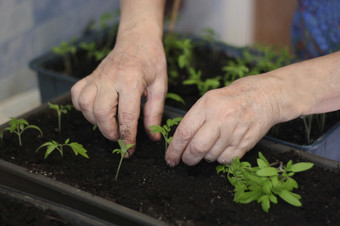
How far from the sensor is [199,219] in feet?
3.28

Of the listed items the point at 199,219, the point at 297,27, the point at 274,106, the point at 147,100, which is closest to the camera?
the point at 199,219

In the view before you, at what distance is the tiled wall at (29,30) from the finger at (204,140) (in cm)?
93

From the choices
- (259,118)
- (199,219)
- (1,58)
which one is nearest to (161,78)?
(259,118)

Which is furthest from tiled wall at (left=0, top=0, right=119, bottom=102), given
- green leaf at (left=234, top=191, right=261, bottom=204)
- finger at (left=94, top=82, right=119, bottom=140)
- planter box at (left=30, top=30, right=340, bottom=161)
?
green leaf at (left=234, top=191, right=261, bottom=204)

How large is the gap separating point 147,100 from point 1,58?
70 cm

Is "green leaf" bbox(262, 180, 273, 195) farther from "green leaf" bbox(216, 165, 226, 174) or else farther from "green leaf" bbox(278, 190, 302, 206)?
"green leaf" bbox(216, 165, 226, 174)

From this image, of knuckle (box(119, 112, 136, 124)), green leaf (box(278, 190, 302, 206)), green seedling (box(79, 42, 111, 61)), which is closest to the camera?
green leaf (box(278, 190, 302, 206))

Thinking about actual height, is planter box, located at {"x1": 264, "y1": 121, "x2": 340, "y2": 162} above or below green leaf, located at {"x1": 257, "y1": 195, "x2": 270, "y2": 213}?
below

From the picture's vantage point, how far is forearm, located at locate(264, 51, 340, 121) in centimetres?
112

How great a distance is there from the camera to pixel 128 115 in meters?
1.17

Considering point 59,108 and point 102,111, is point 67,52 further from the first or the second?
point 102,111

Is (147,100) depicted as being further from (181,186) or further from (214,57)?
(214,57)

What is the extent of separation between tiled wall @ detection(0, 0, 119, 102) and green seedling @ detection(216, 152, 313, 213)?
101cm

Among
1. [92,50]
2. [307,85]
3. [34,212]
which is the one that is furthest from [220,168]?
[92,50]
